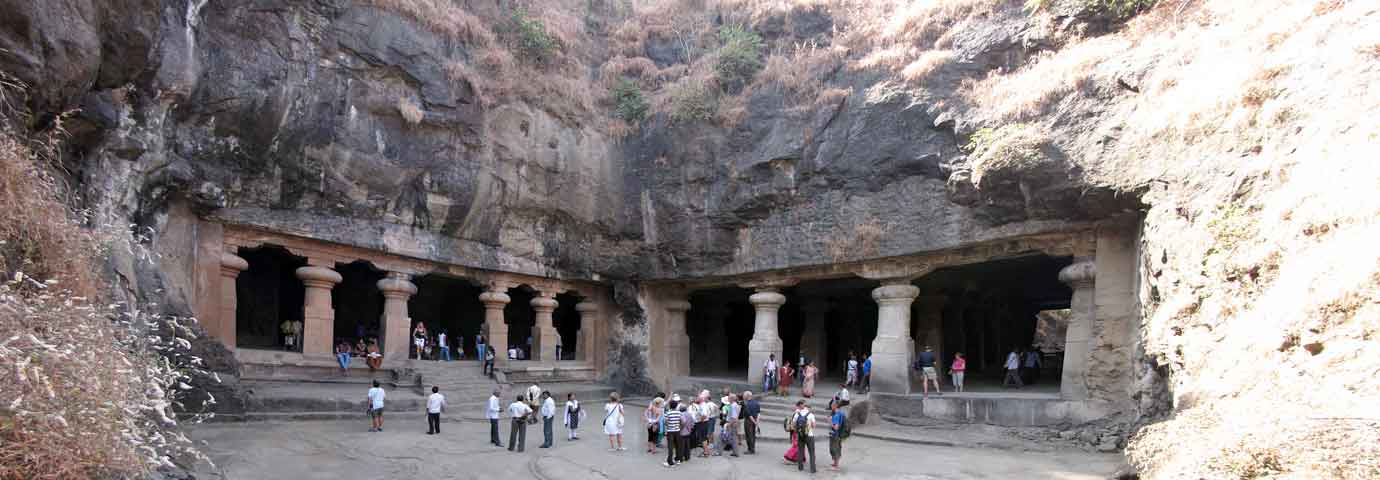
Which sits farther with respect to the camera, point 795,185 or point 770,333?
point 770,333

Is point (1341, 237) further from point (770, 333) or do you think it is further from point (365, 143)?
point (365, 143)

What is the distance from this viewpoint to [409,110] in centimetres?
1496

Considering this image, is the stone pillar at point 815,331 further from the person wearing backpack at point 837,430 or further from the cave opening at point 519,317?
the person wearing backpack at point 837,430

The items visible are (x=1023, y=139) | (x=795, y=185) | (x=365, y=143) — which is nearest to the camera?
(x=1023, y=139)

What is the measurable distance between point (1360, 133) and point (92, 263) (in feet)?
38.3

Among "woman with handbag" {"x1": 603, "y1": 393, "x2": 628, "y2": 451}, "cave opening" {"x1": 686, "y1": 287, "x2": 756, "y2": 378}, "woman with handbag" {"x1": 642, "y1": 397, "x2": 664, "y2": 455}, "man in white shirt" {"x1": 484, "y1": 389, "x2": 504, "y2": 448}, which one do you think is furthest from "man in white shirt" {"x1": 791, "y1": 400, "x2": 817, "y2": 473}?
"cave opening" {"x1": 686, "y1": 287, "x2": 756, "y2": 378}

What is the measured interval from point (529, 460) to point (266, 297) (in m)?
12.1

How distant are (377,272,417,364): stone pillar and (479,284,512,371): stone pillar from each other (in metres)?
1.99

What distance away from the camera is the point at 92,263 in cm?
712

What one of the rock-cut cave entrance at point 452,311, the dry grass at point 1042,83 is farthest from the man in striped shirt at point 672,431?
the rock-cut cave entrance at point 452,311

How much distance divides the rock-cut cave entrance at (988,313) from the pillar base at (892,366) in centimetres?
201

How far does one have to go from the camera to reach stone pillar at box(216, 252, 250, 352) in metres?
13.7

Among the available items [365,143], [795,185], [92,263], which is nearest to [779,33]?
[795,185]

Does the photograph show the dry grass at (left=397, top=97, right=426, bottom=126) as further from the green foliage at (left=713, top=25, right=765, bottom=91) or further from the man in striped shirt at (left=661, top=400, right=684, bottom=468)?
the man in striped shirt at (left=661, top=400, right=684, bottom=468)
